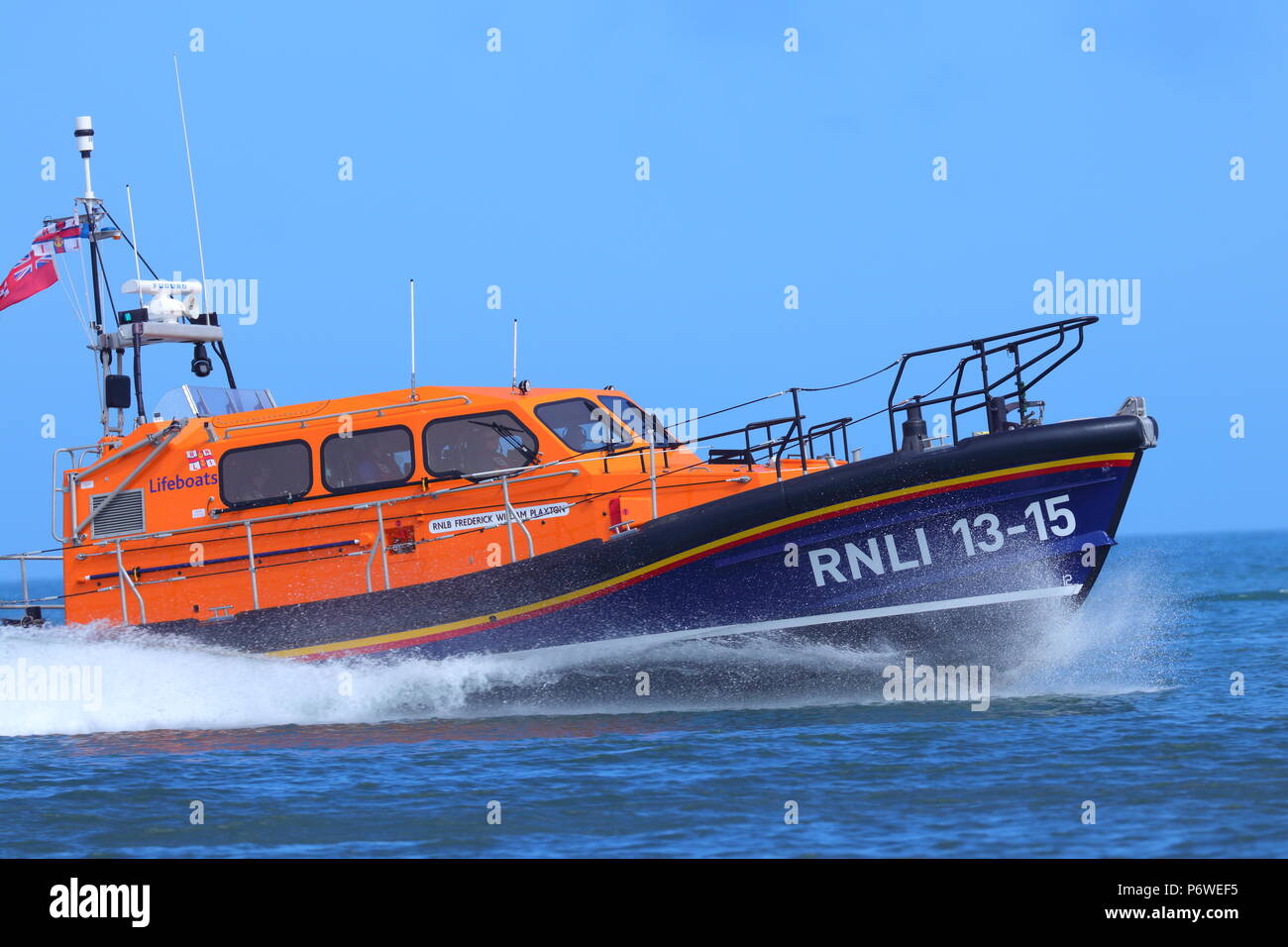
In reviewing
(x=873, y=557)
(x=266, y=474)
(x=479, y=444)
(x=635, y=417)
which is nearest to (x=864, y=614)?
(x=873, y=557)

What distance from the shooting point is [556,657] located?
31.9 feet

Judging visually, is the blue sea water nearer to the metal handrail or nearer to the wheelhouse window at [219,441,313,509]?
the wheelhouse window at [219,441,313,509]

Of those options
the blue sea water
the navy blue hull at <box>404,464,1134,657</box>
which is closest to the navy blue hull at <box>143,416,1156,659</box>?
the navy blue hull at <box>404,464,1134,657</box>

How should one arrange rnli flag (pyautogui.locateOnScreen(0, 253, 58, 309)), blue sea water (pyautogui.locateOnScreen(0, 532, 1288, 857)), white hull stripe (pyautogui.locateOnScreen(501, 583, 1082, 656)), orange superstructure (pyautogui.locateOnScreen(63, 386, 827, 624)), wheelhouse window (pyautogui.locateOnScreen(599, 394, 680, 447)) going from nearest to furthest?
blue sea water (pyautogui.locateOnScreen(0, 532, 1288, 857)), white hull stripe (pyautogui.locateOnScreen(501, 583, 1082, 656)), orange superstructure (pyautogui.locateOnScreen(63, 386, 827, 624)), wheelhouse window (pyautogui.locateOnScreen(599, 394, 680, 447)), rnli flag (pyautogui.locateOnScreen(0, 253, 58, 309))

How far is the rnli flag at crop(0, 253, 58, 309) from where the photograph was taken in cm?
1167

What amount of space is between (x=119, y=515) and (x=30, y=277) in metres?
2.42

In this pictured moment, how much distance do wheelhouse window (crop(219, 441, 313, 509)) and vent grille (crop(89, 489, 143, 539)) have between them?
2.54 ft

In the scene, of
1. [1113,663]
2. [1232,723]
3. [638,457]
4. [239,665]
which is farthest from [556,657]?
[1113,663]

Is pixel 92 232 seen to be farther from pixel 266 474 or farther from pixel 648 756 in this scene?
pixel 648 756

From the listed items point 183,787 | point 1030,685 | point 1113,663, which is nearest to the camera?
point 183,787

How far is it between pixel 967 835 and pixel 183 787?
460 cm

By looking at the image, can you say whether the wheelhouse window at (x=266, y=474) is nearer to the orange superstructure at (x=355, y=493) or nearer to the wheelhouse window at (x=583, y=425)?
the orange superstructure at (x=355, y=493)

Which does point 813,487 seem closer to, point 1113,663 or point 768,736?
point 768,736

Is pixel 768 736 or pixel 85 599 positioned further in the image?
pixel 85 599
